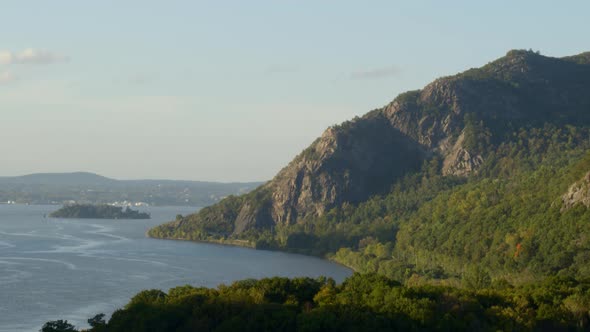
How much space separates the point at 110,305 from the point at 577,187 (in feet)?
217

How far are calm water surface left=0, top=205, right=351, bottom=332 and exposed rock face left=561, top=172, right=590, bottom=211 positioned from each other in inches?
1339

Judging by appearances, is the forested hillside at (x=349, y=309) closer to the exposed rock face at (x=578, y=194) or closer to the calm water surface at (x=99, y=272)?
the calm water surface at (x=99, y=272)

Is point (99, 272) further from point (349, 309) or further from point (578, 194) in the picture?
point (349, 309)

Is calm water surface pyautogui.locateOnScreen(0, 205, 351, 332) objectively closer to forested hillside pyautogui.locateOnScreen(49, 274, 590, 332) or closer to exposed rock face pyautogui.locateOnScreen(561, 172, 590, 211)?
forested hillside pyautogui.locateOnScreen(49, 274, 590, 332)

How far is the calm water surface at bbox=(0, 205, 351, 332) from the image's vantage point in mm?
104562

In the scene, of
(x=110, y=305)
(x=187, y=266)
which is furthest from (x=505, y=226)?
(x=110, y=305)

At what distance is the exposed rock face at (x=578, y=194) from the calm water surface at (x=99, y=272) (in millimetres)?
34023

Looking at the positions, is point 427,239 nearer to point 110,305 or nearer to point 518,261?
point 518,261

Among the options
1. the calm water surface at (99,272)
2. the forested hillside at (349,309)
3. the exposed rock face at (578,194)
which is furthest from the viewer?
the exposed rock face at (578,194)

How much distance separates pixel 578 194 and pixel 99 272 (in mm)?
68099

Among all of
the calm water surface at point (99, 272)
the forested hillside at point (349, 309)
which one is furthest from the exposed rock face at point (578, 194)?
the forested hillside at point (349, 309)

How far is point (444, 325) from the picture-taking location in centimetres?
6931

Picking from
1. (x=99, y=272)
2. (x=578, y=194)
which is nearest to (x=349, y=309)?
(x=578, y=194)

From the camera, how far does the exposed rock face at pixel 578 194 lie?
130875mm
